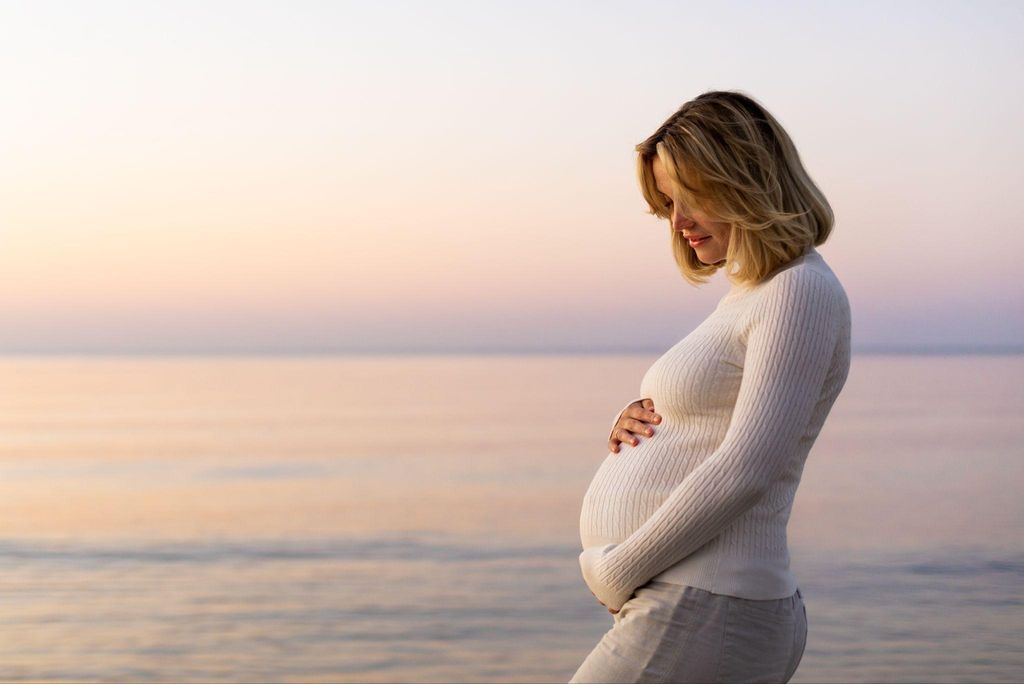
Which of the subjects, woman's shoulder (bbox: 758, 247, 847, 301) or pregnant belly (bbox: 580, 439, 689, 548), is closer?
woman's shoulder (bbox: 758, 247, 847, 301)

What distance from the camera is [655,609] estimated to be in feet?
5.38

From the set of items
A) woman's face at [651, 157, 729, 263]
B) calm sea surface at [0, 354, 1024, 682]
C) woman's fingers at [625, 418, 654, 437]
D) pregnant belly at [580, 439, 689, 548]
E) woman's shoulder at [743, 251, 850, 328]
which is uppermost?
woman's face at [651, 157, 729, 263]

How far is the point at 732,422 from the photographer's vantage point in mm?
1599

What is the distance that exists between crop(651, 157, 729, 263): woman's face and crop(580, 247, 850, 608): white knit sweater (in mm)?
71

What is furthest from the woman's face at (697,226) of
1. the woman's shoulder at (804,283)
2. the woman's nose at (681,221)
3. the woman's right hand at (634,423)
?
the woman's right hand at (634,423)

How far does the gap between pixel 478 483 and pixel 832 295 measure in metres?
9.55

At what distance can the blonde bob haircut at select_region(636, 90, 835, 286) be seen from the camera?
1.61 metres

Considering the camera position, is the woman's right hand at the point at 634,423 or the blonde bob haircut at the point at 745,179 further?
the woman's right hand at the point at 634,423

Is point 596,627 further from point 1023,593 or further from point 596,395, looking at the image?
point 596,395

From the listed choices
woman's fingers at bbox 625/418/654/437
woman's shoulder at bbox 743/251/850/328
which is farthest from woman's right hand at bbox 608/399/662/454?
woman's shoulder at bbox 743/251/850/328

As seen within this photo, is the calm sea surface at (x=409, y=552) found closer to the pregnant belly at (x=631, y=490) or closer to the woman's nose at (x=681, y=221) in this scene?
the pregnant belly at (x=631, y=490)

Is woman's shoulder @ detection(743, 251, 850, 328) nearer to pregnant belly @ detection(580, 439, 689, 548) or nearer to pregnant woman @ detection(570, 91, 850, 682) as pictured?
pregnant woman @ detection(570, 91, 850, 682)

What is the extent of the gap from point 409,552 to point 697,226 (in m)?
→ 6.56

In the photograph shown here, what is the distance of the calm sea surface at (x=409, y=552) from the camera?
573 centimetres
